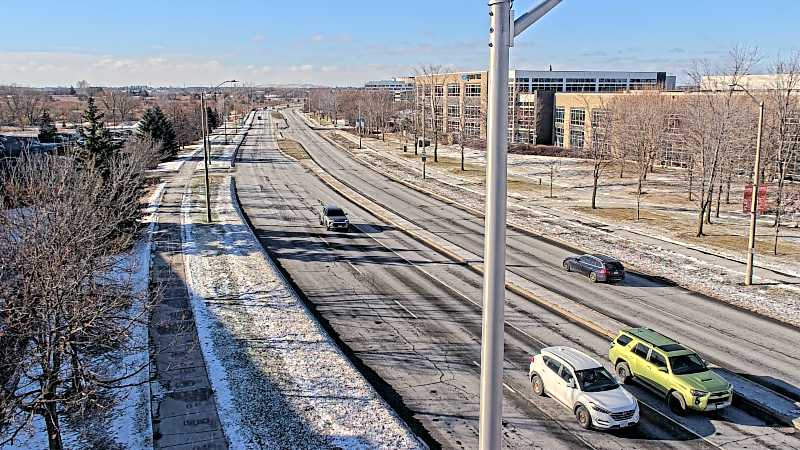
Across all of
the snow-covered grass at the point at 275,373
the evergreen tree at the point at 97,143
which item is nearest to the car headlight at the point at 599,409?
the snow-covered grass at the point at 275,373

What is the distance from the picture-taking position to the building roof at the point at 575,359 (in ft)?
53.6

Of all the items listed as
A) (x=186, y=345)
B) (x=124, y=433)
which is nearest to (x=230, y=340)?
(x=186, y=345)

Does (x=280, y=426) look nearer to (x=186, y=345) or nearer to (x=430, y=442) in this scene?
(x=430, y=442)

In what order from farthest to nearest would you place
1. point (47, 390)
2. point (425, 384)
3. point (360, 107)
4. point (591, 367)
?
point (360, 107), point (425, 384), point (591, 367), point (47, 390)

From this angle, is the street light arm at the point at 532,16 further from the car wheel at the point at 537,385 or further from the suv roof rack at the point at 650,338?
the suv roof rack at the point at 650,338

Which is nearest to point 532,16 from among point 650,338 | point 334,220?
point 650,338

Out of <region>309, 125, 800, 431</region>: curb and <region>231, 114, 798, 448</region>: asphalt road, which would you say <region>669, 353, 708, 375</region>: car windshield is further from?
<region>309, 125, 800, 431</region>: curb

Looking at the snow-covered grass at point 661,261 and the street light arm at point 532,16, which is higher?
the street light arm at point 532,16

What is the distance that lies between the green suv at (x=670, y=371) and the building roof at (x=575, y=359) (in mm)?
1792

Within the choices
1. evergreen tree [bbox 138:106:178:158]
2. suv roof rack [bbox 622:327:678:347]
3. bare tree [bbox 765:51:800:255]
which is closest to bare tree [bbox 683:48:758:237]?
bare tree [bbox 765:51:800:255]

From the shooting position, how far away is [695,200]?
50812 millimetres

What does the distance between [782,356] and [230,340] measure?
17.6 meters

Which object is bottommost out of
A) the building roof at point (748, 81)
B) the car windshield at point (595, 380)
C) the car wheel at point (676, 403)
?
the car wheel at point (676, 403)

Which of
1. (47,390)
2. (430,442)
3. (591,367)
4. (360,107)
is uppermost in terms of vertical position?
(360,107)
